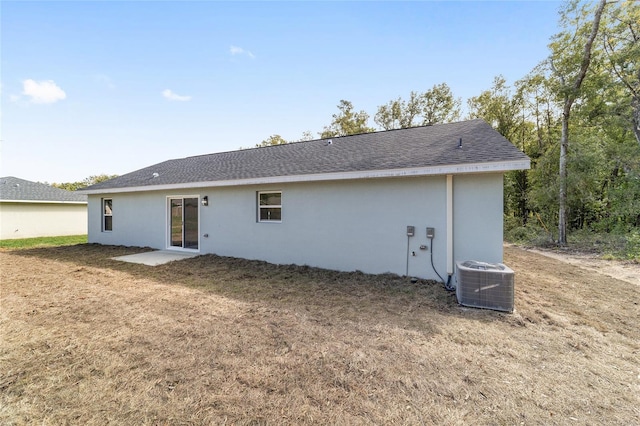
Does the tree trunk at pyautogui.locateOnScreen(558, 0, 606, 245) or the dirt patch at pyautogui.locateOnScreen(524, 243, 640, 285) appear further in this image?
the tree trunk at pyautogui.locateOnScreen(558, 0, 606, 245)

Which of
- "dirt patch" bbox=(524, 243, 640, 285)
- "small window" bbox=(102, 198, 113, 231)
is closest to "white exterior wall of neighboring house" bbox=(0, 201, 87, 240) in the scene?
"small window" bbox=(102, 198, 113, 231)

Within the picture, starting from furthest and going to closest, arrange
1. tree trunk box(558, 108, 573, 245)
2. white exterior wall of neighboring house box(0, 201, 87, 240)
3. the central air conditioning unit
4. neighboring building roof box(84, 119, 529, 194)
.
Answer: white exterior wall of neighboring house box(0, 201, 87, 240) → tree trunk box(558, 108, 573, 245) → neighboring building roof box(84, 119, 529, 194) → the central air conditioning unit

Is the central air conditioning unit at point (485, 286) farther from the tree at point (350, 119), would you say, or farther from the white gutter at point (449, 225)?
the tree at point (350, 119)

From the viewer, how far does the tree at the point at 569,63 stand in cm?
1150

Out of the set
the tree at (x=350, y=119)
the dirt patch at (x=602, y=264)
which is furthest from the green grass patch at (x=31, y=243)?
the tree at (x=350, y=119)

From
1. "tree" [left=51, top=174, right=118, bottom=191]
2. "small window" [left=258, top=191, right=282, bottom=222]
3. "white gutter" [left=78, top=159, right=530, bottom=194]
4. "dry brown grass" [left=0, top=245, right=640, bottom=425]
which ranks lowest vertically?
"dry brown grass" [left=0, top=245, right=640, bottom=425]

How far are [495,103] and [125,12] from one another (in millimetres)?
20606

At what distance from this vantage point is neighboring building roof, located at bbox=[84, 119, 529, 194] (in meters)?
5.42

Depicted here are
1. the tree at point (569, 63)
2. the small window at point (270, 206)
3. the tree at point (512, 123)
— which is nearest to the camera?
the small window at point (270, 206)

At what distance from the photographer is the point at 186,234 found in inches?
386

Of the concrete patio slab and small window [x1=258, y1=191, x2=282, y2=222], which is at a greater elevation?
small window [x1=258, y1=191, x2=282, y2=222]

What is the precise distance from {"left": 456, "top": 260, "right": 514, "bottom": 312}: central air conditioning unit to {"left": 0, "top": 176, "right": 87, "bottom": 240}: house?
20916 millimetres

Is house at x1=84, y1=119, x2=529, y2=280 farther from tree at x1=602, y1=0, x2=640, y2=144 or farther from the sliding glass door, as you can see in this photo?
tree at x1=602, y1=0, x2=640, y2=144

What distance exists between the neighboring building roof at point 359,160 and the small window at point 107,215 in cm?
67
